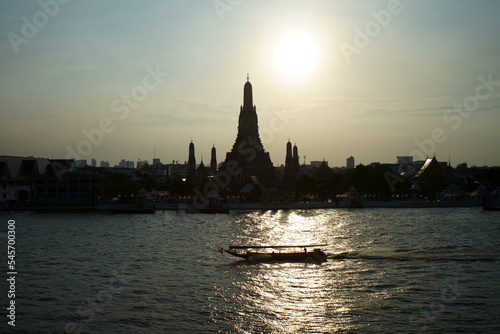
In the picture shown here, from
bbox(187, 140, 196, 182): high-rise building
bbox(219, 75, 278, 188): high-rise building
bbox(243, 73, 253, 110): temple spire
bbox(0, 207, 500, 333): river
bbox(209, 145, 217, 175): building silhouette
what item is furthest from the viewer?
bbox(209, 145, 217, 175): building silhouette

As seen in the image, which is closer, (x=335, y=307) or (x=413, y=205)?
(x=335, y=307)

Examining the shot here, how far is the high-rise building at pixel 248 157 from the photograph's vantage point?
→ 5285 inches

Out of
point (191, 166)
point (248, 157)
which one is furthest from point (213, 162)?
point (248, 157)

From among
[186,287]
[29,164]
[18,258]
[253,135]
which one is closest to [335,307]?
[186,287]

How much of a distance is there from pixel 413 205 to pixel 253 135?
51.8m

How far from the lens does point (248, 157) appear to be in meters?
140

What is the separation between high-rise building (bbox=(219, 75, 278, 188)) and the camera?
134250mm

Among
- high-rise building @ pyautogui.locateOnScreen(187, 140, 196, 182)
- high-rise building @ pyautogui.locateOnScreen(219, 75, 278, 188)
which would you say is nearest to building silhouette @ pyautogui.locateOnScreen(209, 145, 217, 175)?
high-rise building @ pyautogui.locateOnScreen(187, 140, 196, 182)

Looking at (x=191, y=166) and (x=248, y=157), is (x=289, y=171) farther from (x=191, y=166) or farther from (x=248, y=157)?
(x=191, y=166)

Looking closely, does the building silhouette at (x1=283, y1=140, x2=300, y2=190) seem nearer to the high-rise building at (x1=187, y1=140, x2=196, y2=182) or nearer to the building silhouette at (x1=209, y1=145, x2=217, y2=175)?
the building silhouette at (x1=209, y1=145, x2=217, y2=175)

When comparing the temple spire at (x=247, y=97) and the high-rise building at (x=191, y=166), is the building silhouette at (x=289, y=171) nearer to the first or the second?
the temple spire at (x=247, y=97)

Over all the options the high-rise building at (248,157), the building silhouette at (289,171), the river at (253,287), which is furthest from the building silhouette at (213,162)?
the river at (253,287)

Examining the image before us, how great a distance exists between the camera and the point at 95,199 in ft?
342

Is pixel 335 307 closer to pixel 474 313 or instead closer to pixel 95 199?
pixel 474 313
